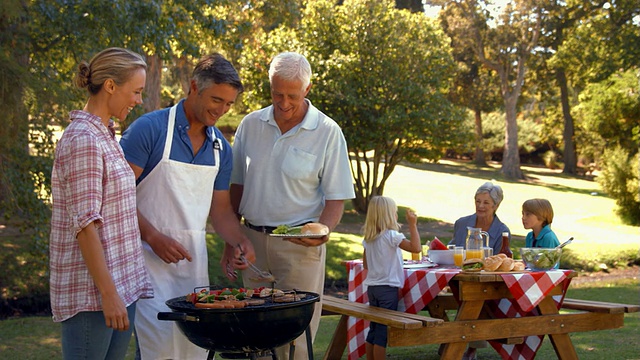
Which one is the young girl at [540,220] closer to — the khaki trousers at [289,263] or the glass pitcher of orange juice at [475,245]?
the glass pitcher of orange juice at [475,245]

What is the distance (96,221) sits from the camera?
286cm

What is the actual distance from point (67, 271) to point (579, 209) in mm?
23290

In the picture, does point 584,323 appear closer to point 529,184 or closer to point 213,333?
point 213,333

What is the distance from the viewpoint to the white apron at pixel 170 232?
360 centimetres

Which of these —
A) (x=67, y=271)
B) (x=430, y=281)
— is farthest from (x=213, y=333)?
(x=430, y=281)

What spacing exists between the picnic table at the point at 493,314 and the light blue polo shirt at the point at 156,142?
2.36 meters

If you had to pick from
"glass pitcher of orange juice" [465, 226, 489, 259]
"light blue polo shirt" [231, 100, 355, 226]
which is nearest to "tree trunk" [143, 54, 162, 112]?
"glass pitcher of orange juice" [465, 226, 489, 259]

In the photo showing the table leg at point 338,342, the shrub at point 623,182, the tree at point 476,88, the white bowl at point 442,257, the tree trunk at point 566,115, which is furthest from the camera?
the tree at point 476,88

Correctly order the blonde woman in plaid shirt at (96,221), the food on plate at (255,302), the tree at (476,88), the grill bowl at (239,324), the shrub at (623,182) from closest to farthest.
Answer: the blonde woman in plaid shirt at (96,221), the grill bowl at (239,324), the food on plate at (255,302), the shrub at (623,182), the tree at (476,88)

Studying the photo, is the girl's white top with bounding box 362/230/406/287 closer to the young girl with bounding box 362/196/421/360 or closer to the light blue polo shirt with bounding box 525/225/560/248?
A: the young girl with bounding box 362/196/421/360

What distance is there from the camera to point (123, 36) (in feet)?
30.9

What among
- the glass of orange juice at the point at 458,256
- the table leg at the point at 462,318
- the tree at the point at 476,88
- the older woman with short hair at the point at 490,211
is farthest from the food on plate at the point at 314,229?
the tree at the point at 476,88

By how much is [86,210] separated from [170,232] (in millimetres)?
820

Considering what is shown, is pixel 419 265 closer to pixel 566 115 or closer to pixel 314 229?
pixel 314 229
